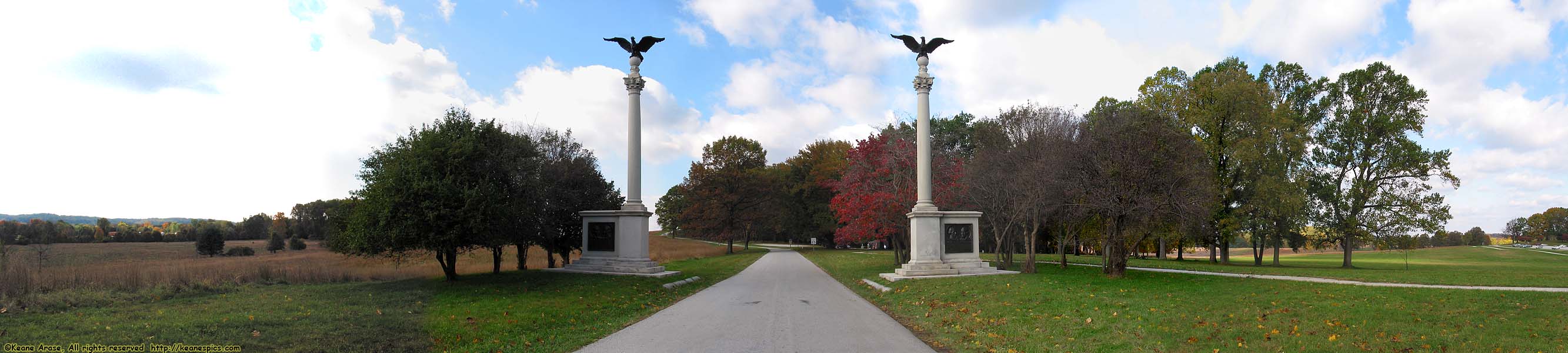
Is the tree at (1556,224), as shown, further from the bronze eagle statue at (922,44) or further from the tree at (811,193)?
the bronze eagle statue at (922,44)

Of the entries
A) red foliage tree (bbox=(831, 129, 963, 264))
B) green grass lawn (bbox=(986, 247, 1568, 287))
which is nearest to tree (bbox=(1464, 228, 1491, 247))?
green grass lawn (bbox=(986, 247, 1568, 287))

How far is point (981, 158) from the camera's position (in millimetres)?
26078

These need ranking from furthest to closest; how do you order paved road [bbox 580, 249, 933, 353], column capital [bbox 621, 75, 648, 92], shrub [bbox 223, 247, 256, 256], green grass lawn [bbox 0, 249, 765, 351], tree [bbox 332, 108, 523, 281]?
shrub [bbox 223, 247, 256, 256] < column capital [bbox 621, 75, 648, 92] < tree [bbox 332, 108, 523, 281] < paved road [bbox 580, 249, 933, 353] < green grass lawn [bbox 0, 249, 765, 351]

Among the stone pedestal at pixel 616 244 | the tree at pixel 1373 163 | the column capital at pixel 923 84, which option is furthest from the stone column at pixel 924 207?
the tree at pixel 1373 163

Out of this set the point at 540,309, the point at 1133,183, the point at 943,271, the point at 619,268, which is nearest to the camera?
the point at 540,309

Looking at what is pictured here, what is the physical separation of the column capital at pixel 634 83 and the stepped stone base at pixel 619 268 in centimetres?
676

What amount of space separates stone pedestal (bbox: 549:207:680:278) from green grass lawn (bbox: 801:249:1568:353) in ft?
33.2

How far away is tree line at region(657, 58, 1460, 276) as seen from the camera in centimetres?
1947

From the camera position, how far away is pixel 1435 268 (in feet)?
98.4

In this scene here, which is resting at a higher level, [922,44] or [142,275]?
[922,44]

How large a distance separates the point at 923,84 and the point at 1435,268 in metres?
26.9

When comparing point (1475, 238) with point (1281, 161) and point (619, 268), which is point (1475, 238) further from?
point (619, 268)

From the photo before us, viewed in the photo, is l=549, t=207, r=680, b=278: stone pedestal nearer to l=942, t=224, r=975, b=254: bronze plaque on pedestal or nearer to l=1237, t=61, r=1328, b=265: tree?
l=942, t=224, r=975, b=254: bronze plaque on pedestal

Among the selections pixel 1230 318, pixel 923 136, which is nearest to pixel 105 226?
pixel 923 136
